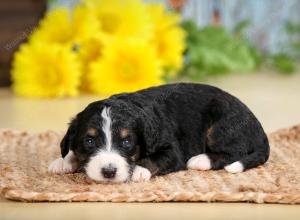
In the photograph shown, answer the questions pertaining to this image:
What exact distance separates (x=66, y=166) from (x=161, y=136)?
0.53 m

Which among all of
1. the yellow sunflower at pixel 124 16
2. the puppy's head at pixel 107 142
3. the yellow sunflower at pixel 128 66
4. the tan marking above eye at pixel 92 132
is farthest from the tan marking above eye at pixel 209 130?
the yellow sunflower at pixel 124 16

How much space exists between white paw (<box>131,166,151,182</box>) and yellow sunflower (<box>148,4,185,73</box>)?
389cm

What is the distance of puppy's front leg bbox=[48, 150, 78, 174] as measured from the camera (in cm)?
402

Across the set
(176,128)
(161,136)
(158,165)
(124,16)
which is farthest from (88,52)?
(158,165)

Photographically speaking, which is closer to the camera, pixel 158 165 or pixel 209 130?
pixel 158 165

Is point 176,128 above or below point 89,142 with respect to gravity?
above

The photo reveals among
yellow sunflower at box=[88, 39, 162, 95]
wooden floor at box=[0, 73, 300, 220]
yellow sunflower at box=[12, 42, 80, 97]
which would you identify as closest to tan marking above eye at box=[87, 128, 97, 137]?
wooden floor at box=[0, 73, 300, 220]

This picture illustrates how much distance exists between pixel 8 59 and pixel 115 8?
1.28m

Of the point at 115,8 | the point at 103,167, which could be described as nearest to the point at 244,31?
the point at 115,8

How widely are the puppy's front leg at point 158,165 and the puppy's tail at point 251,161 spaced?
0.27 m

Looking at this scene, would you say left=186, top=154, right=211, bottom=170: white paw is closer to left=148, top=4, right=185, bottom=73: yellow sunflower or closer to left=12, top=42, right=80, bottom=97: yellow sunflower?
left=12, top=42, right=80, bottom=97: yellow sunflower

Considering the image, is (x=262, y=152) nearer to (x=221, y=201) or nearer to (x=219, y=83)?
(x=221, y=201)

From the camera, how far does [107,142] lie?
3.76m

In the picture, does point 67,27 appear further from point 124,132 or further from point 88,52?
point 124,132
